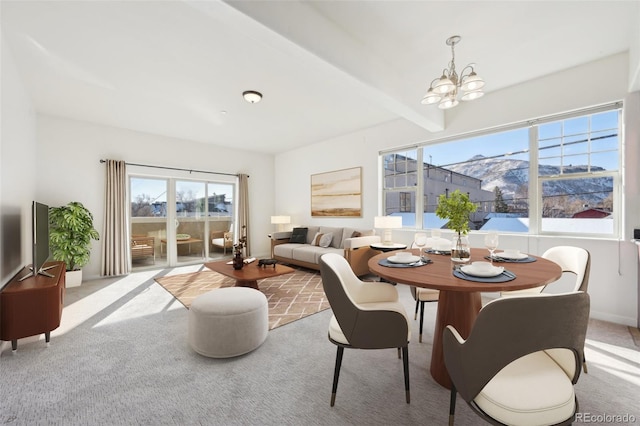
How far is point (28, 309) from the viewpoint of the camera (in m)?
2.11

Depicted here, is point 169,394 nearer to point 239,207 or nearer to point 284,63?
point 284,63

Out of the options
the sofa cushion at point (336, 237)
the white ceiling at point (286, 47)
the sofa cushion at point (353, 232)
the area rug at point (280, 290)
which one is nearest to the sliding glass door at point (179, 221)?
the area rug at point (280, 290)

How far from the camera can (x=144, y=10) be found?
2.04 meters

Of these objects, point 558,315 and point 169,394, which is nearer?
point 558,315

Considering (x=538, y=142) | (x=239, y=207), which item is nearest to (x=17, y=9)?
(x=239, y=207)

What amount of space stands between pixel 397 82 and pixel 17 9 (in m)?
3.35

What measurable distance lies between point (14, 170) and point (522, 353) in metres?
4.40

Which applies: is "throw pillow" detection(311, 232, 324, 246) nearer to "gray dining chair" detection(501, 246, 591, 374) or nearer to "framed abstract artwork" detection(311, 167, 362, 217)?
"framed abstract artwork" detection(311, 167, 362, 217)

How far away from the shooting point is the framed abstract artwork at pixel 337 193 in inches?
203

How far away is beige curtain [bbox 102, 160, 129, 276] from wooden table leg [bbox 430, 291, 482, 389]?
5.19m

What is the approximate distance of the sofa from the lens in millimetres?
4137

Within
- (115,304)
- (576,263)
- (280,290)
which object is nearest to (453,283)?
(576,263)

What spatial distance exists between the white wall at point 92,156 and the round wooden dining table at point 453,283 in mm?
5041

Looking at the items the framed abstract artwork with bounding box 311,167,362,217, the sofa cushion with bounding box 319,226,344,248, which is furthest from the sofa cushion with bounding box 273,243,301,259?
the framed abstract artwork with bounding box 311,167,362,217
